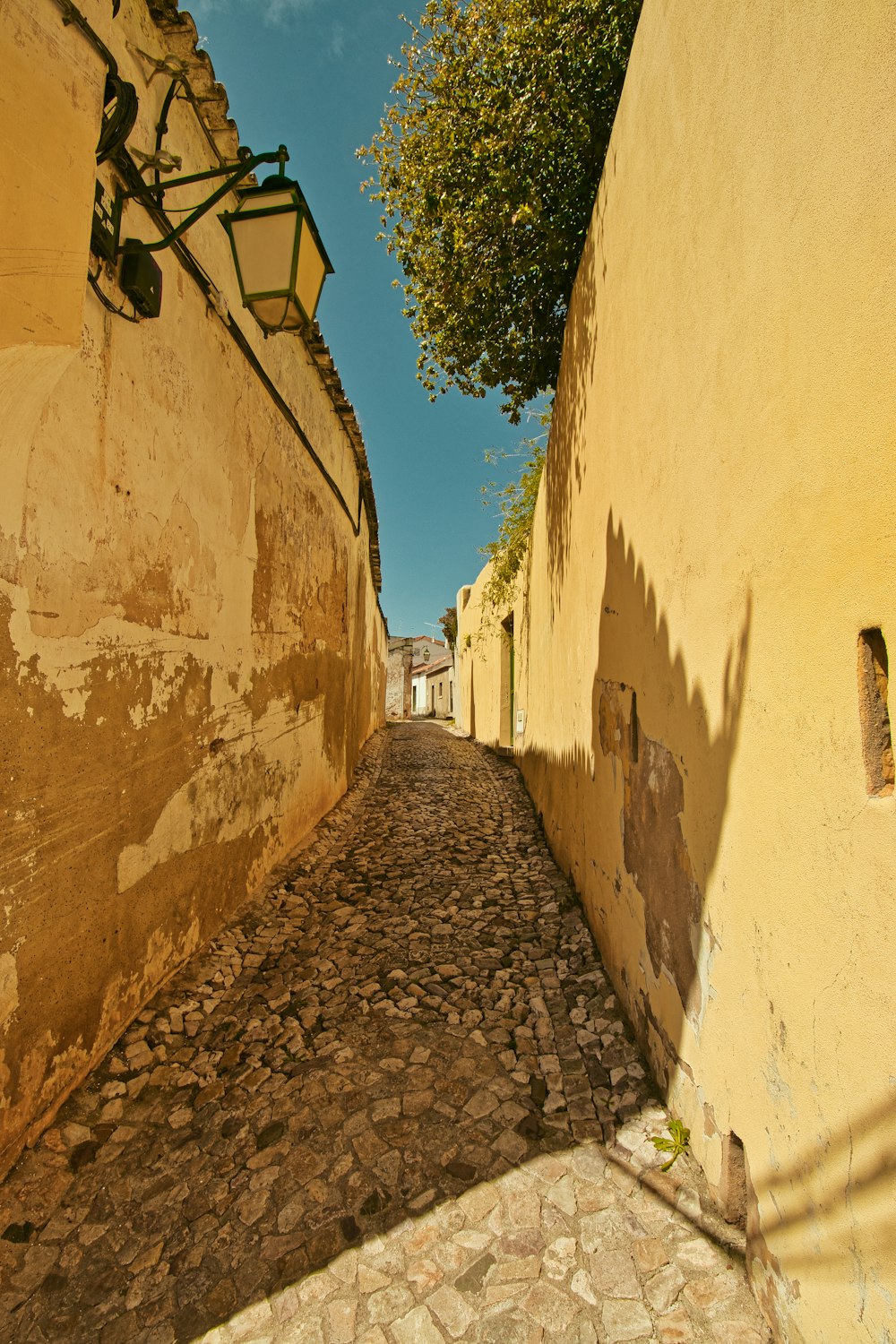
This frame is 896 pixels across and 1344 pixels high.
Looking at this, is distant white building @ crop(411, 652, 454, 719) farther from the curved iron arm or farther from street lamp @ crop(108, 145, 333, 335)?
the curved iron arm

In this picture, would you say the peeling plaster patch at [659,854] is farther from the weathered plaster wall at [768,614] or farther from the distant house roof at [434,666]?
the distant house roof at [434,666]

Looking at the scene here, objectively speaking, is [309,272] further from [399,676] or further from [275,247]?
[399,676]

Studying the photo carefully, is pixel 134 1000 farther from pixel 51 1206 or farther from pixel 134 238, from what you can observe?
pixel 134 238

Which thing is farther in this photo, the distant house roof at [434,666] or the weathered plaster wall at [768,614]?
the distant house roof at [434,666]

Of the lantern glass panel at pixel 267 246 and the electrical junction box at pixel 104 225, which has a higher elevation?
the lantern glass panel at pixel 267 246

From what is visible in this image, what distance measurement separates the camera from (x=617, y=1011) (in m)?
2.76

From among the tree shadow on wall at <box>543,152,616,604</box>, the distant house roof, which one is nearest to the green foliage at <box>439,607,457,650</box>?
the distant house roof

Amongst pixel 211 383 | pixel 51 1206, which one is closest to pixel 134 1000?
pixel 51 1206

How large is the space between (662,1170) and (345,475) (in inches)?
277

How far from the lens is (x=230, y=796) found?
12.0 ft

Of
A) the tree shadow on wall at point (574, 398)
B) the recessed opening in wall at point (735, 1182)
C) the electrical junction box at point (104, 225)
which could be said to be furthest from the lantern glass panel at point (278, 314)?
the recessed opening in wall at point (735, 1182)

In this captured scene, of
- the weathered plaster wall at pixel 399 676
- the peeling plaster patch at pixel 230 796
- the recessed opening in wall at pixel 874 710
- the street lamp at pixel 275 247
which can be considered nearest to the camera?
the recessed opening in wall at pixel 874 710

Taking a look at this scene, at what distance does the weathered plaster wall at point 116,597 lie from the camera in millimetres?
1870

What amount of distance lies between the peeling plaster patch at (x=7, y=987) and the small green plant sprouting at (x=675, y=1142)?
6.75 ft
